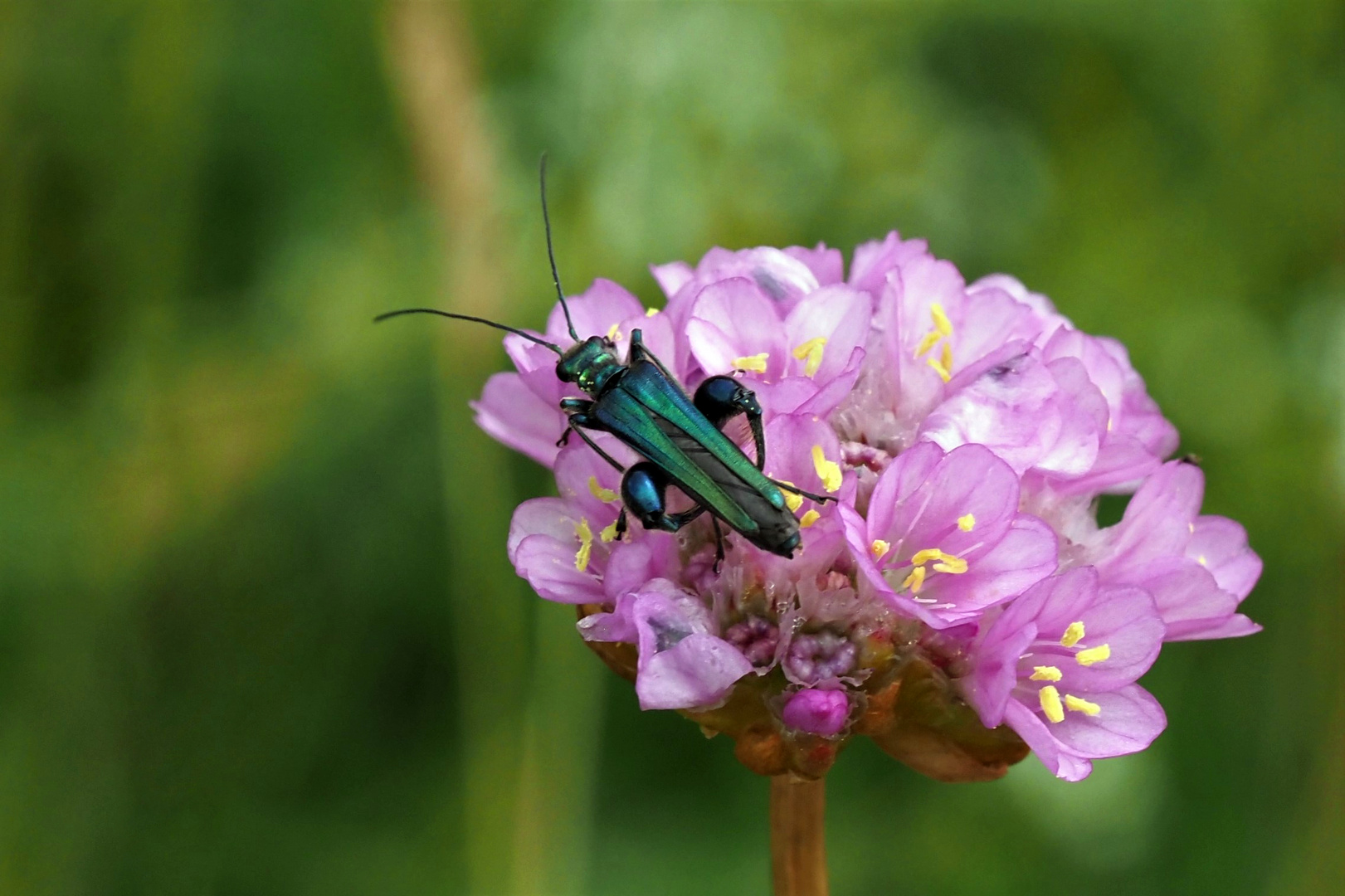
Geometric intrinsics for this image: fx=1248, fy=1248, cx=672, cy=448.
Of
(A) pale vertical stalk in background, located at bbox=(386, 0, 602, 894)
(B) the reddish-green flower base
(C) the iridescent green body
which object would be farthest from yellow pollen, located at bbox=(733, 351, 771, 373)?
(A) pale vertical stalk in background, located at bbox=(386, 0, 602, 894)

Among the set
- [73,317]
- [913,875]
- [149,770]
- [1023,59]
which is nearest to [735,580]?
[913,875]

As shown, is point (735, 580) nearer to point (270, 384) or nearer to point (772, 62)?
point (270, 384)

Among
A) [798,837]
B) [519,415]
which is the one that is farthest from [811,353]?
[798,837]

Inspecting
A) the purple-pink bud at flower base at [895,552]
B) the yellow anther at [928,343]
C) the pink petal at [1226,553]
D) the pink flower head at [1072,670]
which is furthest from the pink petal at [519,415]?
the pink petal at [1226,553]

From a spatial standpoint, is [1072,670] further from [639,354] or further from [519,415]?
[519,415]

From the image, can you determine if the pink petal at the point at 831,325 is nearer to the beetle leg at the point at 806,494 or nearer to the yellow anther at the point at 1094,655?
the beetle leg at the point at 806,494

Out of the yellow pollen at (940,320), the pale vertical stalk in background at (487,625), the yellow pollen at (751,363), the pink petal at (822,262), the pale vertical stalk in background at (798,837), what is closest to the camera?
the pale vertical stalk in background at (798,837)
